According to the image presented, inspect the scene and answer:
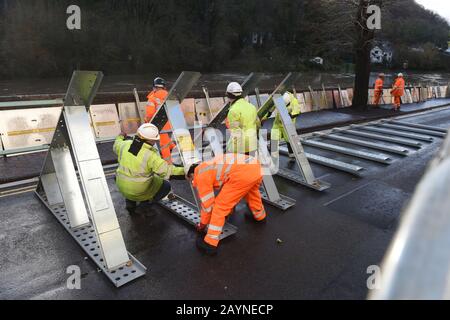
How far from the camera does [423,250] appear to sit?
72 centimetres

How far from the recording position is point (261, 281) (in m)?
3.64

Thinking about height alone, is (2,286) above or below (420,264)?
below

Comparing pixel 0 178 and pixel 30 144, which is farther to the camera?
pixel 30 144

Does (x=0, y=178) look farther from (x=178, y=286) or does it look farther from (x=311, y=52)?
(x=311, y=52)

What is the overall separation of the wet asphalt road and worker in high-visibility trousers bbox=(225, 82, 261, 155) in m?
1.07

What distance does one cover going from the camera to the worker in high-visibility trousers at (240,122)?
5461mm

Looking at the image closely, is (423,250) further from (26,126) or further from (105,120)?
(105,120)

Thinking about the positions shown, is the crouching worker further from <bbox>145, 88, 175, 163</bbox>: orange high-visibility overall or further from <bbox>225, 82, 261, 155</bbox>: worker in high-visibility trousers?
<bbox>145, 88, 175, 163</bbox>: orange high-visibility overall

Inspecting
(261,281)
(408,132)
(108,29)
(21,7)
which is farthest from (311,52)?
(261,281)

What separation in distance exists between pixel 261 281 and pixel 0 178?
4934 millimetres

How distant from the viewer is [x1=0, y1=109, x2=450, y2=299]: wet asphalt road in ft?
11.4

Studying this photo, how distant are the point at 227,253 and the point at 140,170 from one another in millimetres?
1536
